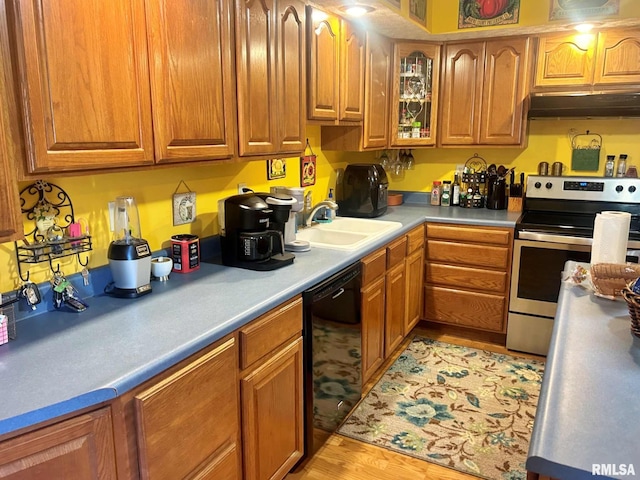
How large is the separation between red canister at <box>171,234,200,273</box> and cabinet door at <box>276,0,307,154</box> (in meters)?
0.58

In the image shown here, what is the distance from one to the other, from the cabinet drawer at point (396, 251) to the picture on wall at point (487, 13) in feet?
4.96

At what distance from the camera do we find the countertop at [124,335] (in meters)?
1.08

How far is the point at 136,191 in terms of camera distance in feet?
6.28

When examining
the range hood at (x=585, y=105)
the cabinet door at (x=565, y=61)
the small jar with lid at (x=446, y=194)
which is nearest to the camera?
the range hood at (x=585, y=105)

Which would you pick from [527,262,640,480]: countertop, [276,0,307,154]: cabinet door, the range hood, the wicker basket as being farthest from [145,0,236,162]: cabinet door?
the range hood

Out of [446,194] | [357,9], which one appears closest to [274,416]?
[357,9]

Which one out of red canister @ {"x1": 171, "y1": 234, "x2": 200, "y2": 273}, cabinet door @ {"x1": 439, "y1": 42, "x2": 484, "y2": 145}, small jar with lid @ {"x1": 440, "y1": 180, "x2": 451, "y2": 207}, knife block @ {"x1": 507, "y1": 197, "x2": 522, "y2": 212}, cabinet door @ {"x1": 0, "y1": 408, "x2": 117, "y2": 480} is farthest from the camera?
small jar with lid @ {"x1": 440, "y1": 180, "x2": 451, "y2": 207}

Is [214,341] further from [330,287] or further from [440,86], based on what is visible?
[440,86]

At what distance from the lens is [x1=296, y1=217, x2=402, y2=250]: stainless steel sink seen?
2.77m

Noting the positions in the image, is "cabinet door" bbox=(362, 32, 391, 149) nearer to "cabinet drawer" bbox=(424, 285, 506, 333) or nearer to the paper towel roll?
"cabinet drawer" bbox=(424, 285, 506, 333)

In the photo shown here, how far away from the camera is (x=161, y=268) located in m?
1.90

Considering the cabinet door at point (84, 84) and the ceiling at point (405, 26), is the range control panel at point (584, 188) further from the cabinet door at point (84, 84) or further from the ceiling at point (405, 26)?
the cabinet door at point (84, 84)

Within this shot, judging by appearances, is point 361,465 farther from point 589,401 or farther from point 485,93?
point 485,93

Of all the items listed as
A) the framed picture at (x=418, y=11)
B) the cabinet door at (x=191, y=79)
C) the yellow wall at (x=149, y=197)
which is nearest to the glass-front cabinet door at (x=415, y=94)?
the framed picture at (x=418, y=11)
